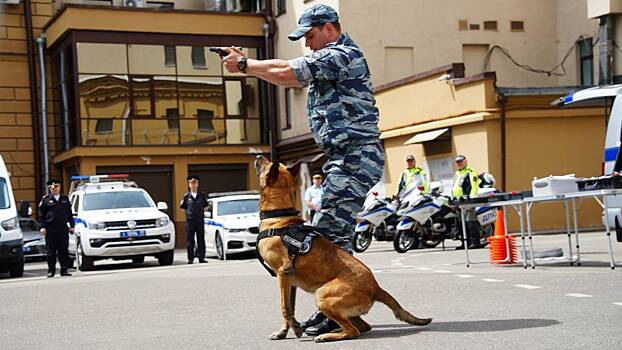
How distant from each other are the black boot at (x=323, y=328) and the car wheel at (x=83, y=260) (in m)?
13.9

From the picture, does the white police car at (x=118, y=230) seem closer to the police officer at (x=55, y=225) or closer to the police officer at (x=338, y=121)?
the police officer at (x=55, y=225)

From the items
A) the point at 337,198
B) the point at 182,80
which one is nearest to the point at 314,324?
the point at 337,198

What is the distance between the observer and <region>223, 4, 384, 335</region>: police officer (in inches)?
271

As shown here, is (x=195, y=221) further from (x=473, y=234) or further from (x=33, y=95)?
(x=33, y=95)

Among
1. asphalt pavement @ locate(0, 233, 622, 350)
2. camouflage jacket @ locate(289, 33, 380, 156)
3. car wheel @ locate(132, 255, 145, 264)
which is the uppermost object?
camouflage jacket @ locate(289, 33, 380, 156)

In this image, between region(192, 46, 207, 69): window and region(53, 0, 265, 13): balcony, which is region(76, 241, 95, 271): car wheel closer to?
region(192, 46, 207, 69): window

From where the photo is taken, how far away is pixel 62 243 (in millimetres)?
18234

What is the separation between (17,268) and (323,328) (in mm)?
13330

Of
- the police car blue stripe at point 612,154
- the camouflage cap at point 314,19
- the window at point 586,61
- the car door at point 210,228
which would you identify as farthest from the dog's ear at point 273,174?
the window at point 586,61

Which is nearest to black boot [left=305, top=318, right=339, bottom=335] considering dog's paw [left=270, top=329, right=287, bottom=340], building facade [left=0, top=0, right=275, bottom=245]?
dog's paw [left=270, top=329, right=287, bottom=340]

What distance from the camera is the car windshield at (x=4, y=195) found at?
19.0 metres

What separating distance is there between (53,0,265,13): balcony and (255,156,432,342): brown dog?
29.4 meters

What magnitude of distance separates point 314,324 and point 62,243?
12.2 m

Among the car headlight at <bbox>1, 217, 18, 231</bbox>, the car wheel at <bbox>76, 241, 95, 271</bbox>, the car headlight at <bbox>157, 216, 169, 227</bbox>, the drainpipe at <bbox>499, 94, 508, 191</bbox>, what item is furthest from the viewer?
the drainpipe at <bbox>499, 94, 508, 191</bbox>
